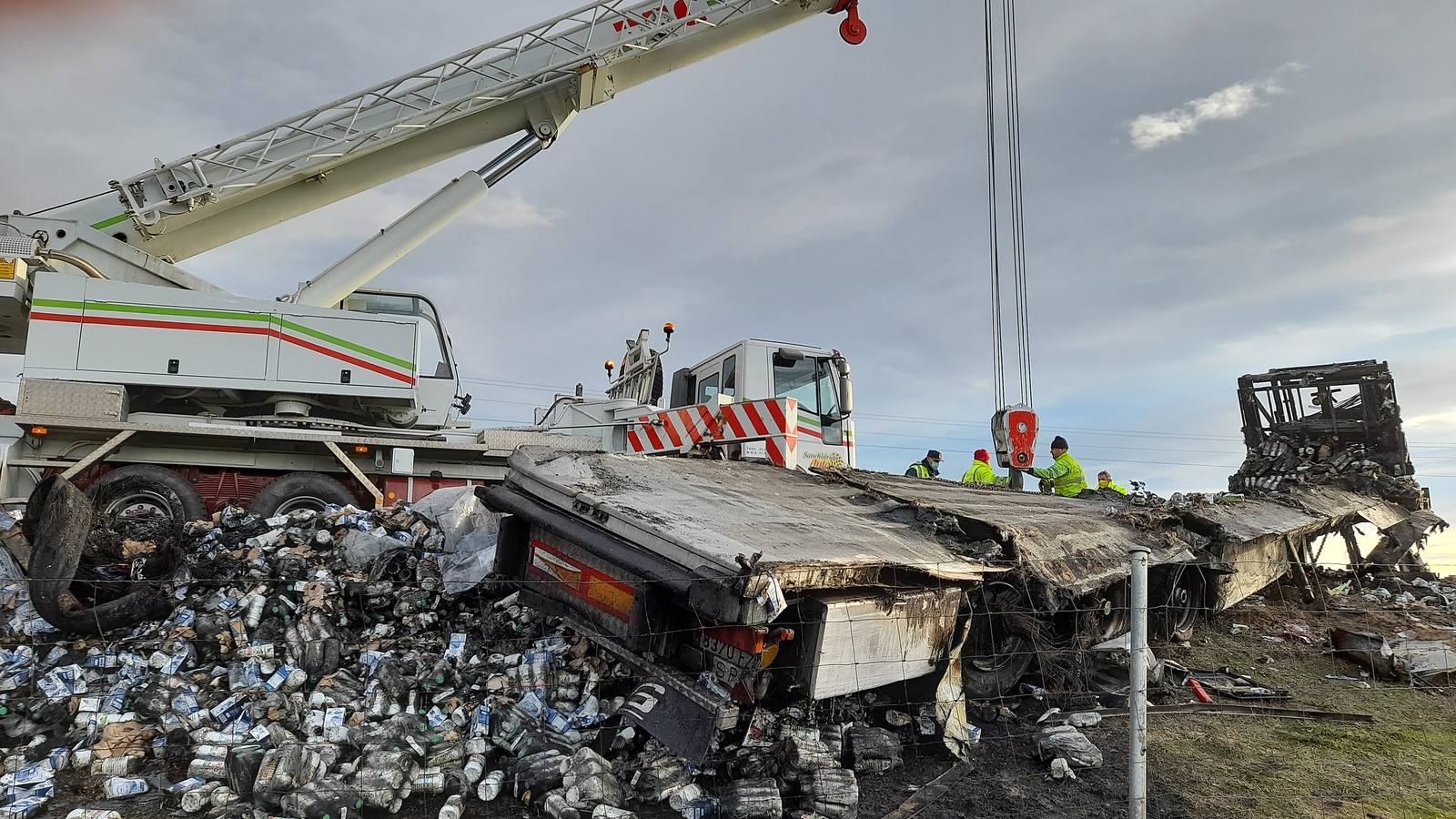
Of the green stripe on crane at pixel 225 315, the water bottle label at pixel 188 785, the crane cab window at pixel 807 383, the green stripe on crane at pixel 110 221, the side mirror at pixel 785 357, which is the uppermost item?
the green stripe on crane at pixel 110 221

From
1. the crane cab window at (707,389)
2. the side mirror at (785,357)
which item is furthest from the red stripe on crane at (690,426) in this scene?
the side mirror at (785,357)

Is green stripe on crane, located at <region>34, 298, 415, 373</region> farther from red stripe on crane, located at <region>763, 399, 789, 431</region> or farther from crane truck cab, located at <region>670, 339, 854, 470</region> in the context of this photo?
red stripe on crane, located at <region>763, 399, 789, 431</region>

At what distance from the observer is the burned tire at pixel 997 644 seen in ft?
13.9

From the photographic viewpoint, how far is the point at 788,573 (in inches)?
114

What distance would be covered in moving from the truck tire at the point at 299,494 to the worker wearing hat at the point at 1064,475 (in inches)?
303

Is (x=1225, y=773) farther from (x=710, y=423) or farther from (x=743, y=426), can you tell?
(x=710, y=423)

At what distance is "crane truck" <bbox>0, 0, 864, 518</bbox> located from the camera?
21.5 feet

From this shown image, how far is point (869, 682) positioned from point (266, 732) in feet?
8.70

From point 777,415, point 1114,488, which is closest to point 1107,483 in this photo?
point 1114,488

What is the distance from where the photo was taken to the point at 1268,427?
1394cm

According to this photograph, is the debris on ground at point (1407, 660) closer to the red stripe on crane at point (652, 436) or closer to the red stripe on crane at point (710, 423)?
the red stripe on crane at point (710, 423)

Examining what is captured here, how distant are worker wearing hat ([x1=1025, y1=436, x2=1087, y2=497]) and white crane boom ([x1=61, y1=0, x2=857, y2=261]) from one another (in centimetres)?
657

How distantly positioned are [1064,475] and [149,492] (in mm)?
9479

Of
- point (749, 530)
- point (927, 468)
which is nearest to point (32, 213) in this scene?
point (749, 530)
